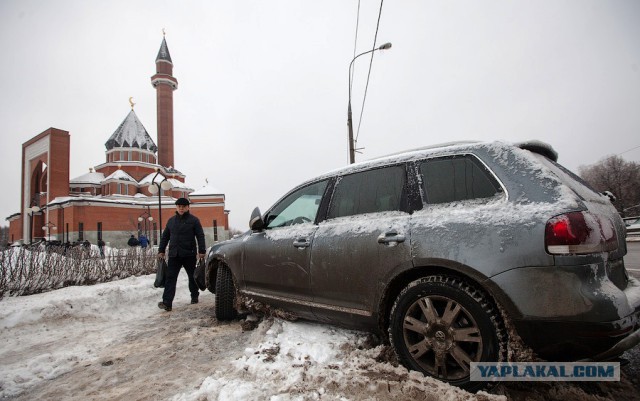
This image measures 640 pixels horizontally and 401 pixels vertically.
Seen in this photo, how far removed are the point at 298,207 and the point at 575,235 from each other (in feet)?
8.24

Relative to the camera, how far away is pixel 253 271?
368cm

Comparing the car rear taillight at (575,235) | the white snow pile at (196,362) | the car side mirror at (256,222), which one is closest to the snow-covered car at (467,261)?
the car rear taillight at (575,235)

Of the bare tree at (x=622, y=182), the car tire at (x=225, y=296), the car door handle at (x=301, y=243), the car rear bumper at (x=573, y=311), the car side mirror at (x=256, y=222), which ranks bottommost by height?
the car tire at (x=225, y=296)

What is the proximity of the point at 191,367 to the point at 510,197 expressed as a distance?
9.58ft

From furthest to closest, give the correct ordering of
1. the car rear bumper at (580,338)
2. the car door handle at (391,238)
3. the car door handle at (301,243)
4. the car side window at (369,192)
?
the car door handle at (301,243) → the car side window at (369,192) → the car door handle at (391,238) → the car rear bumper at (580,338)

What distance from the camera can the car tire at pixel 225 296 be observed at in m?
4.25

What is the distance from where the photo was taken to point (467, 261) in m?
2.03

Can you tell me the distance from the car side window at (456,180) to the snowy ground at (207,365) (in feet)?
4.19

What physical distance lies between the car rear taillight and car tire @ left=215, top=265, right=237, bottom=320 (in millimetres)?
3601

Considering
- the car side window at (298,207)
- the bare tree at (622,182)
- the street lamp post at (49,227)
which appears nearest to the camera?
the car side window at (298,207)

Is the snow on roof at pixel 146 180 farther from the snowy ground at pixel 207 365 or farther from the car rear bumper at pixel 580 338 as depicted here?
the car rear bumper at pixel 580 338

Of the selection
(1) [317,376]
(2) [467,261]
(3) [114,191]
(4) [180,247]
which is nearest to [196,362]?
(1) [317,376]

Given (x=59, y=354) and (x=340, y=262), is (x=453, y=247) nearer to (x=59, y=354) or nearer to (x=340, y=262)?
(x=340, y=262)

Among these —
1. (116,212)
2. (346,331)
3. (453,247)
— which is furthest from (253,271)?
(116,212)
